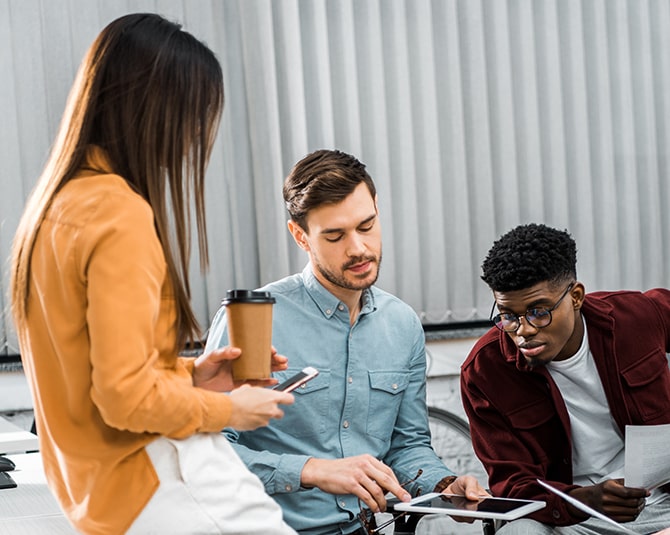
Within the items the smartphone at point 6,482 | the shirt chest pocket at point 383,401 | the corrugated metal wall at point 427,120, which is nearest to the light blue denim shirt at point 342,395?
the shirt chest pocket at point 383,401

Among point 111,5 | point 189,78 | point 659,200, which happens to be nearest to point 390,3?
point 111,5

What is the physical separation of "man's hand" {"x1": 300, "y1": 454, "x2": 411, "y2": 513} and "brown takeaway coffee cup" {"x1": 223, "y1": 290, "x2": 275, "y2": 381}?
51 centimetres

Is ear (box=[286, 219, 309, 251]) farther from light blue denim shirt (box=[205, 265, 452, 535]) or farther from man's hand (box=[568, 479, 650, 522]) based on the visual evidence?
A: man's hand (box=[568, 479, 650, 522])

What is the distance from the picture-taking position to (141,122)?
128 cm

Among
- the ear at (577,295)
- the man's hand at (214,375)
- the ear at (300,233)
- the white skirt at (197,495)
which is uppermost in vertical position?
the ear at (300,233)

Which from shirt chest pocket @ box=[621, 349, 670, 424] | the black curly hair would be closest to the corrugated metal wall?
the black curly hair

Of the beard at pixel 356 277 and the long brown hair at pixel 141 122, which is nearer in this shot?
the long brown hair at pixel 141 122

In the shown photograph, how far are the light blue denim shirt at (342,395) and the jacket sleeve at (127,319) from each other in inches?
34.6

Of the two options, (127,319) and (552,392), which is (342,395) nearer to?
(552,392)

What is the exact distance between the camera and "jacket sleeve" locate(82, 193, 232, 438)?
1170mm

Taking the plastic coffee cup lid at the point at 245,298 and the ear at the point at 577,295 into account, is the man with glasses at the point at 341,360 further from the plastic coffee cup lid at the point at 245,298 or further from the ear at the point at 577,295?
the plastic coffee cup lid at the point at 245,298

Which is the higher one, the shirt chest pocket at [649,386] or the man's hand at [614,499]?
Answer: the shirt chest pocket at [649,386]

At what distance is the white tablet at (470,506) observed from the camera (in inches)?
70.3

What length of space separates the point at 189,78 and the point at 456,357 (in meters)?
2.55
